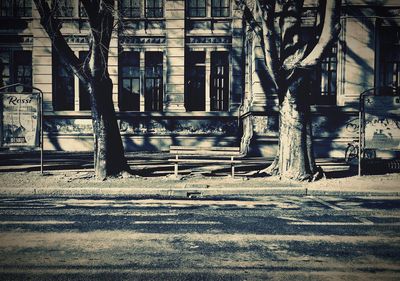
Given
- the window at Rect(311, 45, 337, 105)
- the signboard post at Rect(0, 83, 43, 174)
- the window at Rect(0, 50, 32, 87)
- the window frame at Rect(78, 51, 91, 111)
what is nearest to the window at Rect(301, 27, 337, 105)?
the window at Rect(311, 45, 337, 105)

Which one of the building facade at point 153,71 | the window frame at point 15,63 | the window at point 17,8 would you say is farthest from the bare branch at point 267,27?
the window at point 17,8

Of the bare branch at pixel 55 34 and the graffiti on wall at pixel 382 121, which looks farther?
the graffiti on wall at pixel 382 121

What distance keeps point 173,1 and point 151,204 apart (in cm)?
1564

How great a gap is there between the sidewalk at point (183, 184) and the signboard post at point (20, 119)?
1172 millimetres

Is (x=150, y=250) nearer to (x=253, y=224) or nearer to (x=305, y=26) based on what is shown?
(x=253, y=224)

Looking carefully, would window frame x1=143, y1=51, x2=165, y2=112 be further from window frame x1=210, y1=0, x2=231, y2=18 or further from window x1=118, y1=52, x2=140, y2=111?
window frame x1=210, y1=0, x2=231, y2=18

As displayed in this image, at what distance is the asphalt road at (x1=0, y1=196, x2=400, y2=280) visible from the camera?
3.84m

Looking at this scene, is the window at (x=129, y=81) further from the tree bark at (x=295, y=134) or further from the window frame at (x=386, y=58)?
the window frame at (x=386, y=58)

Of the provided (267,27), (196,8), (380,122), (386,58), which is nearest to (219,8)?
(196,8)

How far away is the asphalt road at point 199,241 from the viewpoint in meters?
3.84

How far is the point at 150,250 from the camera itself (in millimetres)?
4543

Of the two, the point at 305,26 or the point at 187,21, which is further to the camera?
A: the point at 187,21

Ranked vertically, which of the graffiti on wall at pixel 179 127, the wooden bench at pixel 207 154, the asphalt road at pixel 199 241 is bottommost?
the asphalt road at pixel 199 241

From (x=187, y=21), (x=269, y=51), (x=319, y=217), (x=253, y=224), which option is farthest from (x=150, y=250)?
(x=187, y=21)
